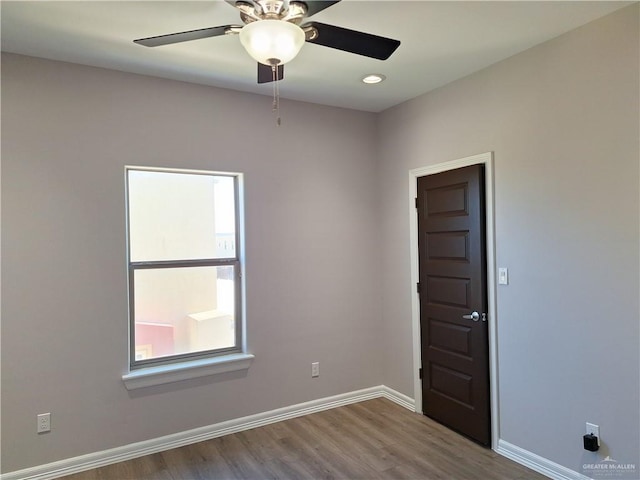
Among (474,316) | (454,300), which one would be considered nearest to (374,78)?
(454,300)

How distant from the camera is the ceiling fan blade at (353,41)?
181cm

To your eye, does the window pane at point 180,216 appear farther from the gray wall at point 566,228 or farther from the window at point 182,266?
the gray wall at point 566,228

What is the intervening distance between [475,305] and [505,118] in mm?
1351

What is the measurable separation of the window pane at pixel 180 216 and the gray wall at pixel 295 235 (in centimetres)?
15

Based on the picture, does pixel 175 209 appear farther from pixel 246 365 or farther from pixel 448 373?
pixel 448 373

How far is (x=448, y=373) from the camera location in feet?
11.0

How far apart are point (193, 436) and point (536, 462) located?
7.91ft

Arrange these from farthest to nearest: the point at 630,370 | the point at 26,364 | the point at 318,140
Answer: the point at 318,140 < the point at 26,364 < the point at 630,370

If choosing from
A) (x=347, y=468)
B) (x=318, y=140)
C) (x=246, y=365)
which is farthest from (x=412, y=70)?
(x=347, y=468)

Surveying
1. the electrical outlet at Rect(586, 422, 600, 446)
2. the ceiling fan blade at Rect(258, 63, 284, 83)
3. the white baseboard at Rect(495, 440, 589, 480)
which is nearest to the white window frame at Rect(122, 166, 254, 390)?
the ceiling fan blade at Rect(258, 63, 284, 83)

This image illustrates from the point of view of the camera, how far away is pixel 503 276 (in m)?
2.91

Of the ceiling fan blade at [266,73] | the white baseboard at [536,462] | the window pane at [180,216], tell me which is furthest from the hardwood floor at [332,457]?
the ceiling fan blade at [266,73]

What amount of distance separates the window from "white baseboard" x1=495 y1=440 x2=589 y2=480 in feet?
6.92

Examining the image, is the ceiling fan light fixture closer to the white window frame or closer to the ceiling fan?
the ceiling fan
